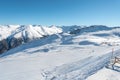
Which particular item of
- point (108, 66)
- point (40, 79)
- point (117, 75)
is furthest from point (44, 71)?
point (117, 75)

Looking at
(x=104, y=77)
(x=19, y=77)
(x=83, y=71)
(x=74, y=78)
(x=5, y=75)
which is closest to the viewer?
(x=104, y=77)

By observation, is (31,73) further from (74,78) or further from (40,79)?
(74,78)

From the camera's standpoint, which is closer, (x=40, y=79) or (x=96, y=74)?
(x=96, y=74)

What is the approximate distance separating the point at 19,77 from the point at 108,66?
773 centimetres

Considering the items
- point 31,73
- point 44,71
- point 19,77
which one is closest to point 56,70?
point 44,71

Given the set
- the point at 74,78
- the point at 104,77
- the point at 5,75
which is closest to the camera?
the point at 104,77

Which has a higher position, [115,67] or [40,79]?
[115,67]

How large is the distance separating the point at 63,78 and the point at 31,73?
161 inches

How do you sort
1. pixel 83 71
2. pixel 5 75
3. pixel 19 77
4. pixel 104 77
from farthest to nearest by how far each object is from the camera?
1. pixel 5 75
2. pixel 19 77
3. pixel 83 71
4. pixel 104 77

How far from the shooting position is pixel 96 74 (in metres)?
14.2

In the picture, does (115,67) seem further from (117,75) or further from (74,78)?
(74,78)

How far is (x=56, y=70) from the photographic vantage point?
Answer: 62.6ft

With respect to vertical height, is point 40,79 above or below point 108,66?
below

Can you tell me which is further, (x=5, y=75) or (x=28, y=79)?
(x=5, y=75)
